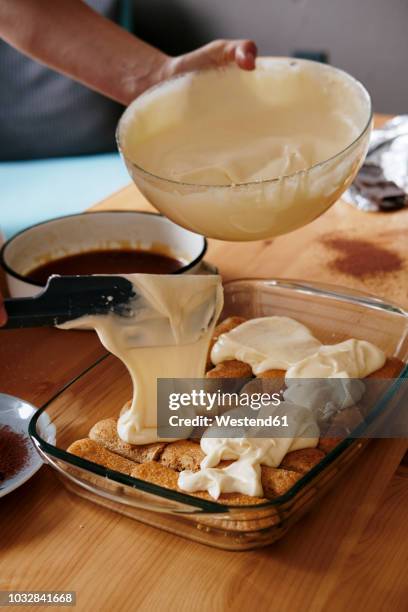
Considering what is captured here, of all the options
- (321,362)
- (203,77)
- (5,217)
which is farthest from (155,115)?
(5,217)

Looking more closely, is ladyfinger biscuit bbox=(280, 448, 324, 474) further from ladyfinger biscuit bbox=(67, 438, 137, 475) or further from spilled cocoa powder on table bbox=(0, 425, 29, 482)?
spilled cocoa powder on table bbox=(0, 425, 29, 482)

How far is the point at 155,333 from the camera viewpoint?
950 millimetres

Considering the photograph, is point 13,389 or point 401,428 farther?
point 13,389

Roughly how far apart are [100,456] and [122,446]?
4 centimetres

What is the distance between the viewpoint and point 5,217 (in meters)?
2.35

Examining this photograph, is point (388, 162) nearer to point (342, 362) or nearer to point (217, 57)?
point (217, 57)

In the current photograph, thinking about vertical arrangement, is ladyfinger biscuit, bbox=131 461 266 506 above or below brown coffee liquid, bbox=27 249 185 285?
above

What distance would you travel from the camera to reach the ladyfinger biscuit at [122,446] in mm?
930

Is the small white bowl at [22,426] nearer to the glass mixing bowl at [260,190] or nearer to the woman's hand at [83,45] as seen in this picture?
the glass mixing bowl at [260,190]

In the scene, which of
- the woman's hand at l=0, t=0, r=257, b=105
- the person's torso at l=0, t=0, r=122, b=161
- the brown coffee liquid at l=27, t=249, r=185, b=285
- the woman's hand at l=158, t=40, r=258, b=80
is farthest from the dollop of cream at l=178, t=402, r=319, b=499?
the person's torso at l=0, t=0, r=122, b=161

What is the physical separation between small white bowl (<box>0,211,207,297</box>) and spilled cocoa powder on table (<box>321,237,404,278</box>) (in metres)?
0.26

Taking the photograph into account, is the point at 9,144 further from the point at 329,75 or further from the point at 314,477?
the point at 314,477

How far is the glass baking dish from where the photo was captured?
2.61 ft

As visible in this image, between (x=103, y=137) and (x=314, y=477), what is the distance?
2.07 m
